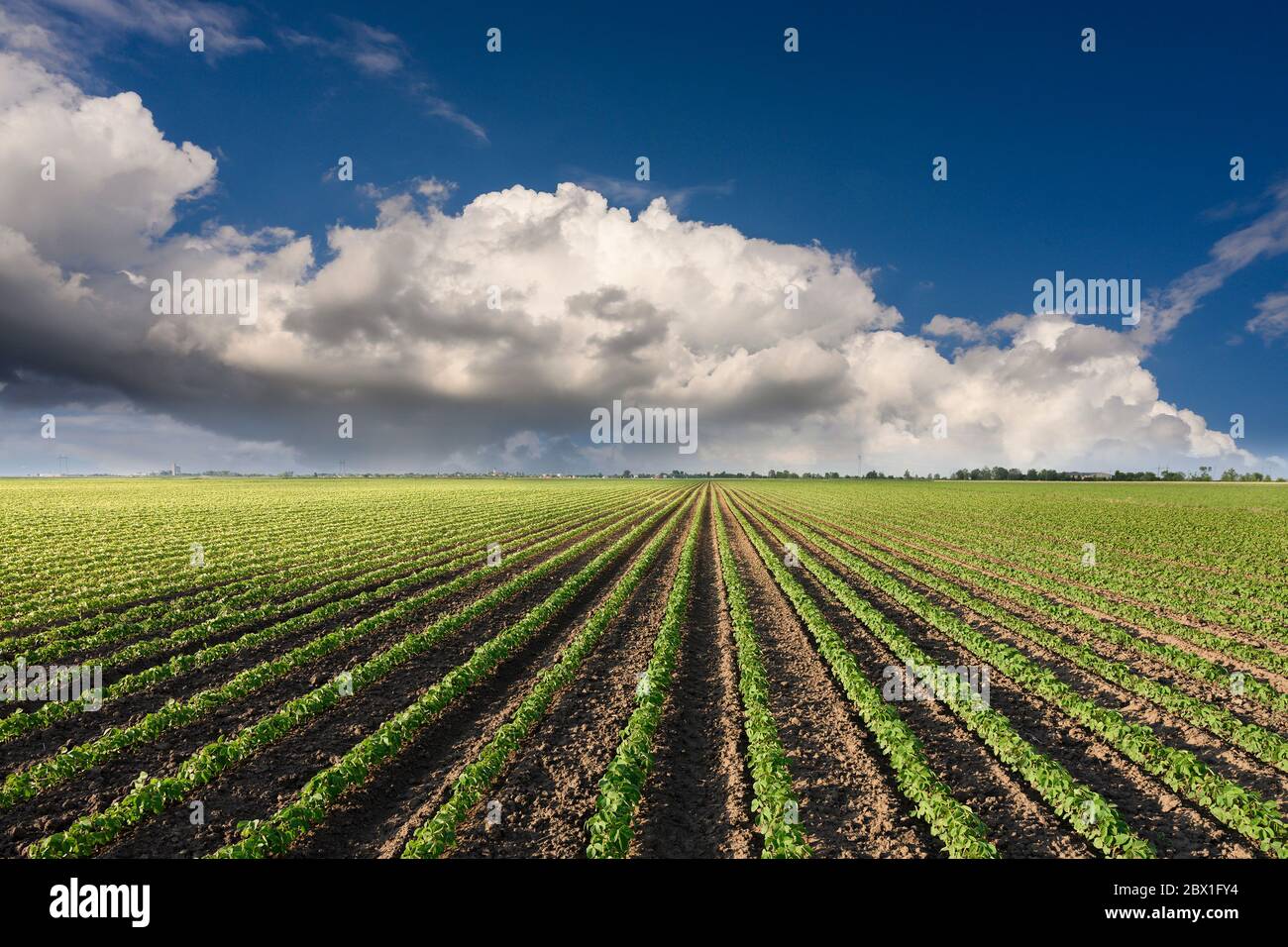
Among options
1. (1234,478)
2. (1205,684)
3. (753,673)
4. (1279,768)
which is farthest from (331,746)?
(1234,478)

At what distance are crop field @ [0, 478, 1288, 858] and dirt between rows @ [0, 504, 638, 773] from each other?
3.6 inches

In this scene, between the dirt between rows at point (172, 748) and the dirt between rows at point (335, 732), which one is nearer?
the dirt between rows at point (335, 732)

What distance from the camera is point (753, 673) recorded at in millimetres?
13227

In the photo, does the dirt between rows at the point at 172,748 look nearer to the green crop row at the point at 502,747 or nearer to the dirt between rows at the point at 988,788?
the green crop row at the point at 502,747

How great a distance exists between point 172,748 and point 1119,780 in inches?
639

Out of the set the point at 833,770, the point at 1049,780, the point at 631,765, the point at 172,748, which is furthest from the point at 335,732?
the point at 1049,780

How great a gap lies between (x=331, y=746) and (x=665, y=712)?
635 cm

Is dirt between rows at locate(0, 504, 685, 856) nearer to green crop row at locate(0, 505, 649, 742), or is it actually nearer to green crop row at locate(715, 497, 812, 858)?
green crop row at locate(0, 505, 649, 742)

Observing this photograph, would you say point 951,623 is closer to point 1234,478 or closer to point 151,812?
point 151,812

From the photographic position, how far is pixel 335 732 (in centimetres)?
1077

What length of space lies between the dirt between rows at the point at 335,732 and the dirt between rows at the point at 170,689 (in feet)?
7.65

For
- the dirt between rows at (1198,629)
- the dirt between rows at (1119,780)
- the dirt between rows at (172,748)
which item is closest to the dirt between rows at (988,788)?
the dirt between rows at (1119,780)

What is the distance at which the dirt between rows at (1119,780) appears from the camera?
7645 mm

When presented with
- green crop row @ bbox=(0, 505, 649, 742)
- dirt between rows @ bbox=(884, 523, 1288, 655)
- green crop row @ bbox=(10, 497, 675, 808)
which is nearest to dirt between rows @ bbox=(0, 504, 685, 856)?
A: green crop row @ bbox=(10, 497, 675, 808)
